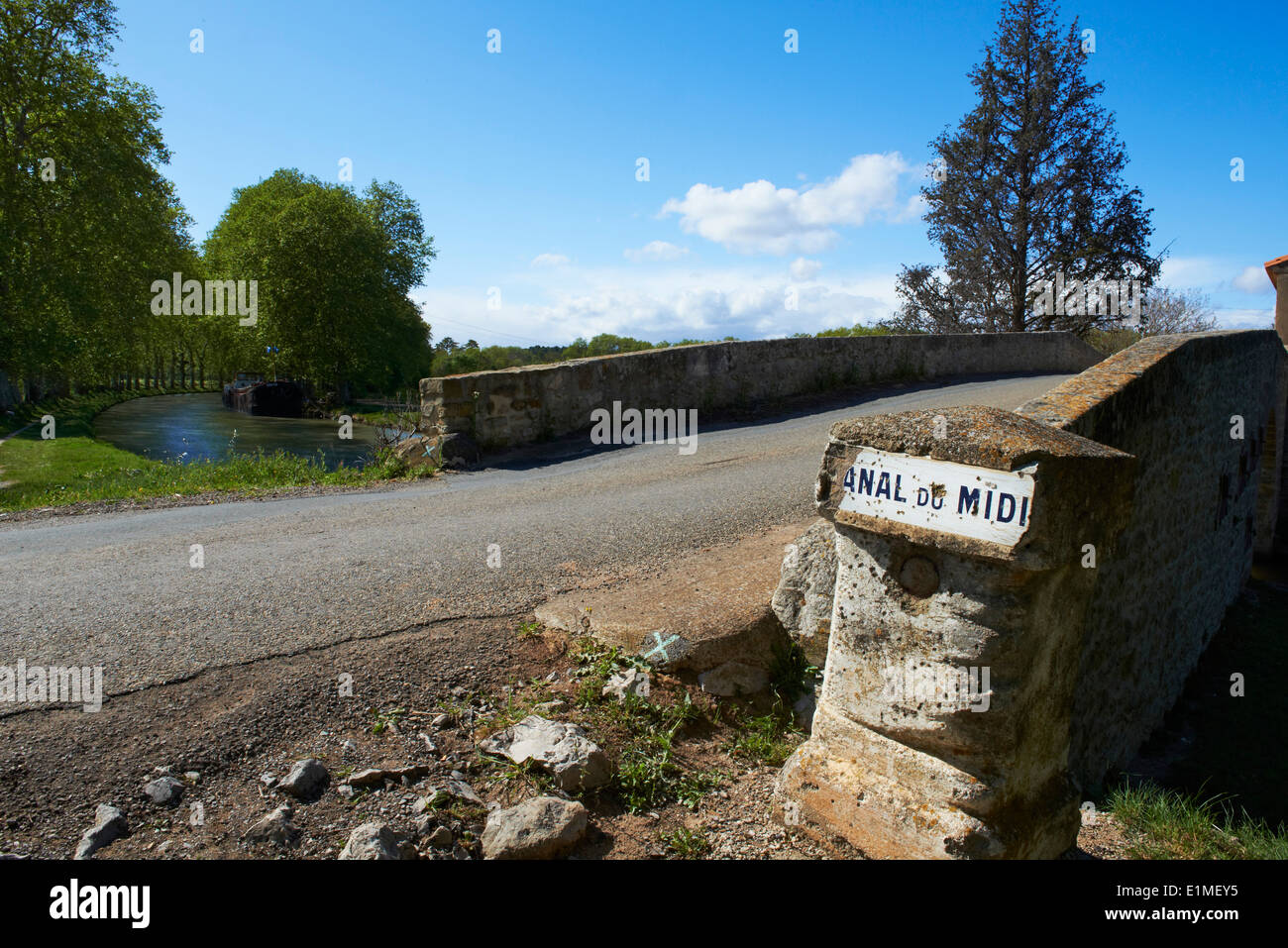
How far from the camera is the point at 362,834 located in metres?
2.89

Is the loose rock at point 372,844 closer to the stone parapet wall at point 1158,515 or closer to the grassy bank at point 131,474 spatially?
the stone parapet wall at point 1158,515

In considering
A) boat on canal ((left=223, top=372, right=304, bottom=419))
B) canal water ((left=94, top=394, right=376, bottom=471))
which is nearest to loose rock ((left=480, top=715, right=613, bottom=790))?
canal water ((left=94, top=394, right=376, bottom=471))

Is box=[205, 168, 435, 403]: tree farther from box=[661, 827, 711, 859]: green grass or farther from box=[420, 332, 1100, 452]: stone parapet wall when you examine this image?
box=[661, 827, 711, 859]: green grass

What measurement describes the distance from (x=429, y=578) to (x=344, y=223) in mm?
36649

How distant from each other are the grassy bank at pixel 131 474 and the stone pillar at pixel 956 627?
760cm

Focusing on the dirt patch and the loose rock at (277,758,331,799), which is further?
the loose rock at (277,758,331,799)

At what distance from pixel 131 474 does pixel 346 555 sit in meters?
8.47

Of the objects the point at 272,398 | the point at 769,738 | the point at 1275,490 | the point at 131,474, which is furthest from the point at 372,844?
the point at 272,398

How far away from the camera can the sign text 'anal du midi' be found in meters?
2.67

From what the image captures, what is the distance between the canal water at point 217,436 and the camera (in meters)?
20.3

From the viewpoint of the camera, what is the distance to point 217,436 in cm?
2738

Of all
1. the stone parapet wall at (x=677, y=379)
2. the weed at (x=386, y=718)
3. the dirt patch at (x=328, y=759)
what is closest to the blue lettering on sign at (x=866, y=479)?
the dirt patch at (x=328, y=759)
